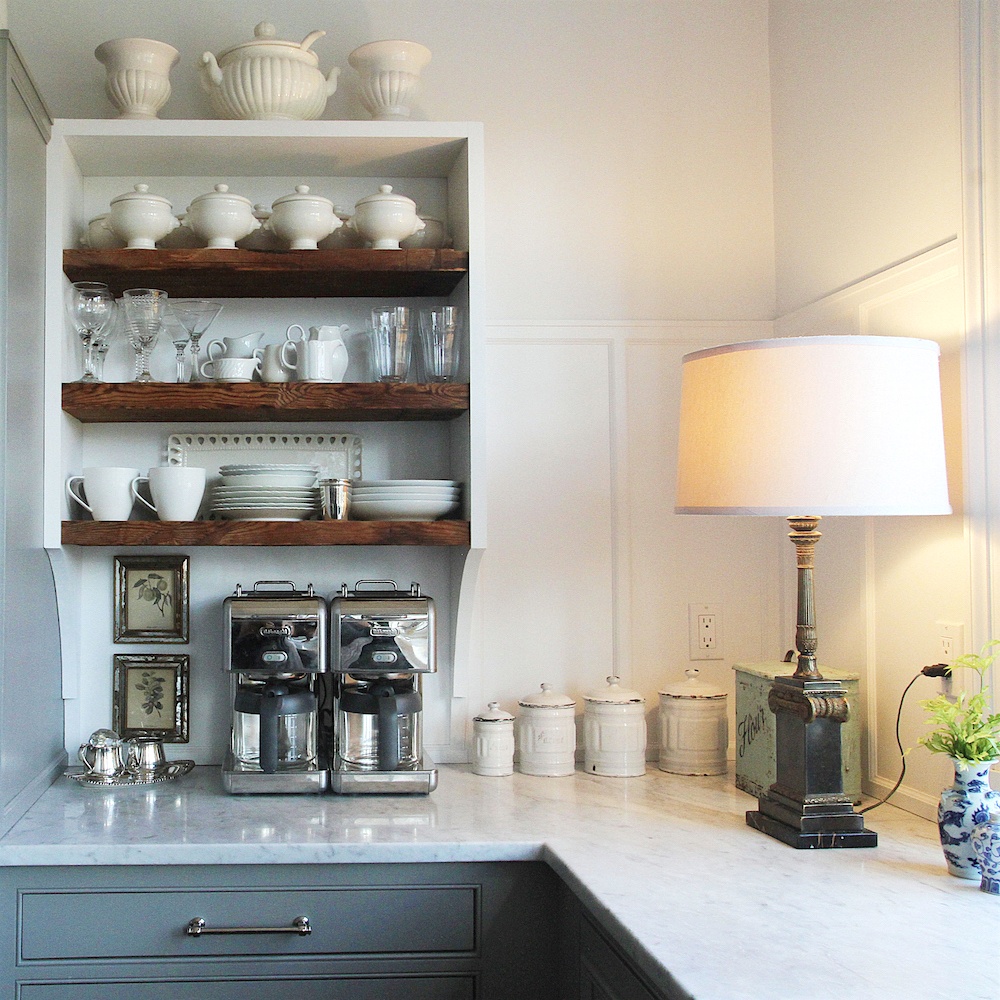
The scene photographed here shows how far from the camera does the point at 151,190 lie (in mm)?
2229

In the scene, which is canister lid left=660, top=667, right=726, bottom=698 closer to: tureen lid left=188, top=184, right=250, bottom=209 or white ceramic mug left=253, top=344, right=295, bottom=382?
white ceramic mug left=253, top=344, right=295, bottom=382

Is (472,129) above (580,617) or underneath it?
above

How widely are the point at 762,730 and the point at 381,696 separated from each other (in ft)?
2.39

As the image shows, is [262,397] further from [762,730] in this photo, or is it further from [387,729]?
[762,730]

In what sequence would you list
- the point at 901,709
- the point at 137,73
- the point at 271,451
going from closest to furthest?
the point at 901,709 → the point at 137,73 → the point at 271,451

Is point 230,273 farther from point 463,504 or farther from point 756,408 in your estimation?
point 756,408

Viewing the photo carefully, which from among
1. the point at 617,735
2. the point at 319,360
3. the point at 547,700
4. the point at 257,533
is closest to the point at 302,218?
the point at 319,360

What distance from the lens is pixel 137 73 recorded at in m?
2.03

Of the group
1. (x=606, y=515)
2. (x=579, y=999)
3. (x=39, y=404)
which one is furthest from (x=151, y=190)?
(x=579, y=999)

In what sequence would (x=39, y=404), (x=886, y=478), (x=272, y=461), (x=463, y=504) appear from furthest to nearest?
1. (x=272, y=461)
2. (x=463, y=504)
3. (x=39, y=404)
4. (x=886, y=478)

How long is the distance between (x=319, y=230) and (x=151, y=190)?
0.46 m

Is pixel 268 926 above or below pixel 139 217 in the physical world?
below

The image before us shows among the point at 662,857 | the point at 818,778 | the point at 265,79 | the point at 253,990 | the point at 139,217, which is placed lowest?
the point at 253,990

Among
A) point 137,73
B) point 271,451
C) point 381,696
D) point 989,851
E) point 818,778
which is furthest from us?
point 271,451
